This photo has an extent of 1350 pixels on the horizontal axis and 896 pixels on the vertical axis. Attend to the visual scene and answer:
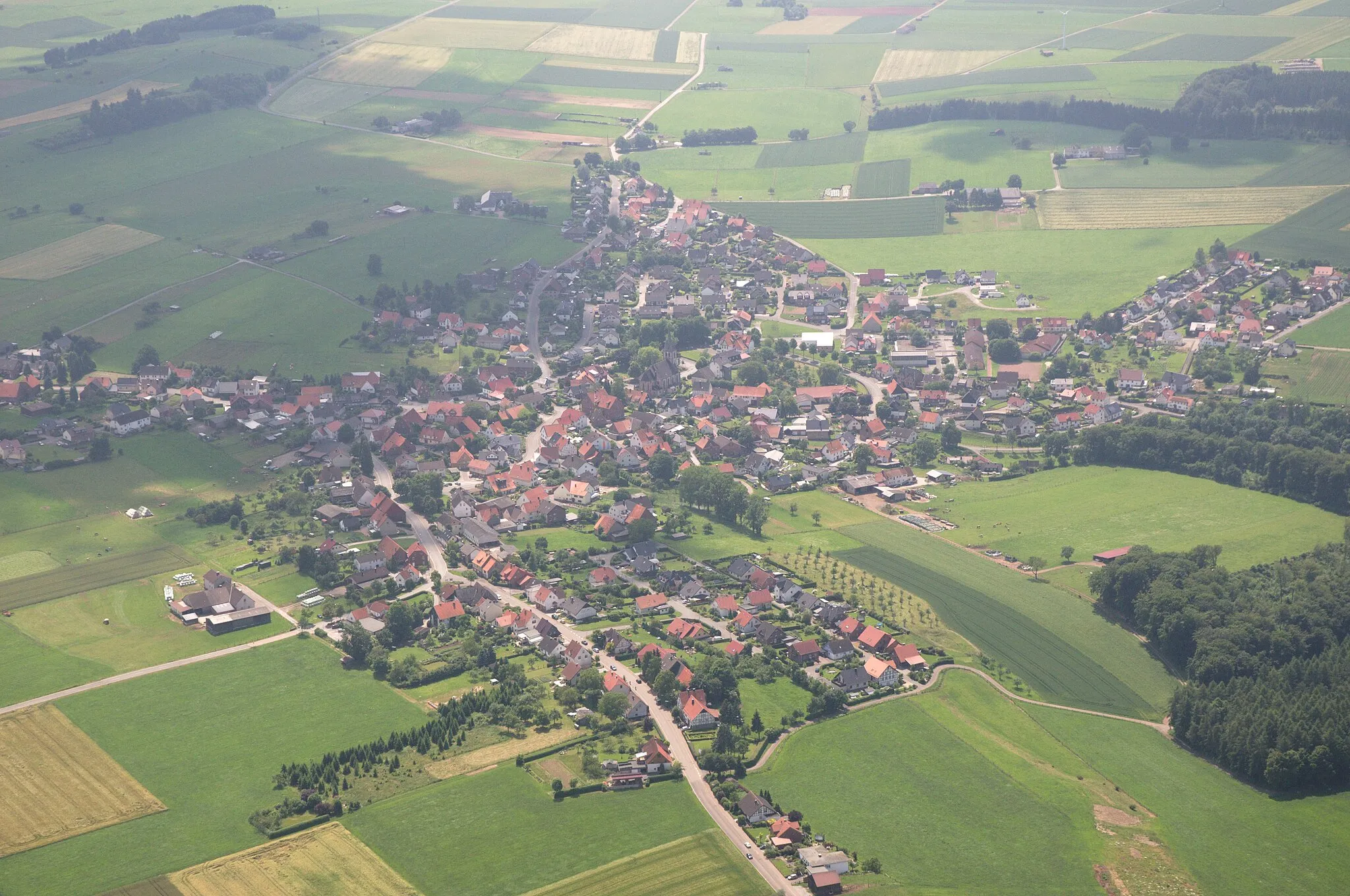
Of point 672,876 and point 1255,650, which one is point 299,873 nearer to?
point 672,876

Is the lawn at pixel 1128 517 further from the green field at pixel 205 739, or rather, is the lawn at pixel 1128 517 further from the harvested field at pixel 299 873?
the harvested field at pixel 299 873

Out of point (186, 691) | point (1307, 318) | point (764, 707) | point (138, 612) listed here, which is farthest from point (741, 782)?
point (1307, 318)

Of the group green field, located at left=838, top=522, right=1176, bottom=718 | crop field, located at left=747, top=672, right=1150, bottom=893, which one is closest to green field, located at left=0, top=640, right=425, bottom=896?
crop field, located at left=747, top=672, right=1150, bottom=893

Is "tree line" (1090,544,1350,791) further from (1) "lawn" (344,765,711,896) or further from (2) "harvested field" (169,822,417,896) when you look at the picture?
(2) "harvested field" (169,822,417,896)

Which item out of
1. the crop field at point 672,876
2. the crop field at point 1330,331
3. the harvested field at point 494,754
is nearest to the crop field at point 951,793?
the crop field at point 672,876

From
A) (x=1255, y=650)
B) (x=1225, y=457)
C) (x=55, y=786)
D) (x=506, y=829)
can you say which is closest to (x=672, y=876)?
(x=506, y=829)

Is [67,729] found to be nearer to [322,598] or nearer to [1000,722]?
[322,598]
